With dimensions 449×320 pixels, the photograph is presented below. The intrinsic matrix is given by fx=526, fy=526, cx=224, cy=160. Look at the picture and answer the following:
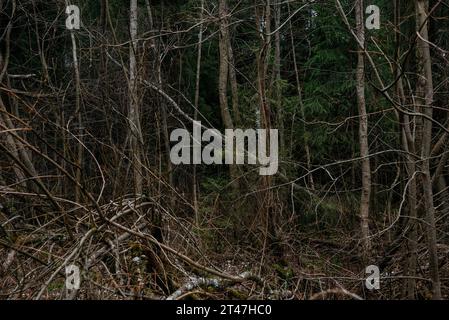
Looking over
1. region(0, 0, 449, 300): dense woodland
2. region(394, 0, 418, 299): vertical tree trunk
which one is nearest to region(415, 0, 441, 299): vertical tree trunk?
region(0, 0, 449, 300): dense woodland

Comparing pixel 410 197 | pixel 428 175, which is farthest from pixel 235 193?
pixel 428 175

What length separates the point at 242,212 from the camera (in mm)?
7656

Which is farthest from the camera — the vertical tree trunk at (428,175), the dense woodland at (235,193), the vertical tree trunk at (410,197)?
the vertical tree trunk at (410,197)

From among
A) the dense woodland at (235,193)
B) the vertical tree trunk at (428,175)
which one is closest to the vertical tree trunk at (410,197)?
the dense woodland at (235,193)

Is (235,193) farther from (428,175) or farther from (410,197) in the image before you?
(428,175)

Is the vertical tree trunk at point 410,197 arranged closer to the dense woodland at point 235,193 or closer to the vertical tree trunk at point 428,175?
the dense woodland at point 235,193

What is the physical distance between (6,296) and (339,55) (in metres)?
11.0

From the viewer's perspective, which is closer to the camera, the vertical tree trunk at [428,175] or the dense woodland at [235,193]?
the dense woodland at [235,193]

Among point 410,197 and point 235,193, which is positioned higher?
point 410,197

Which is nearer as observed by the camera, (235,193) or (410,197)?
(410,197)

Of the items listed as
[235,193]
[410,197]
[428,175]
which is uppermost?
[428,175]

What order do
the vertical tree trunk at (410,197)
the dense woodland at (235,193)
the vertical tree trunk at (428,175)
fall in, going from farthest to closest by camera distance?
1. the vertical tree trunk at (410,197)
2. the vertical tree trunk at (428,175)
3. the dense woodland at (235,193)

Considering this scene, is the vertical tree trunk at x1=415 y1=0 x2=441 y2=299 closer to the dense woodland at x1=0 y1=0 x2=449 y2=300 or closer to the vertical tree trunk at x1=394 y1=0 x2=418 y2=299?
the dense woodland at x1=0 y1=0 x2=449 y2=300

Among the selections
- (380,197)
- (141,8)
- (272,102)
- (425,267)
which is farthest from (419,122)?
(141,8)
